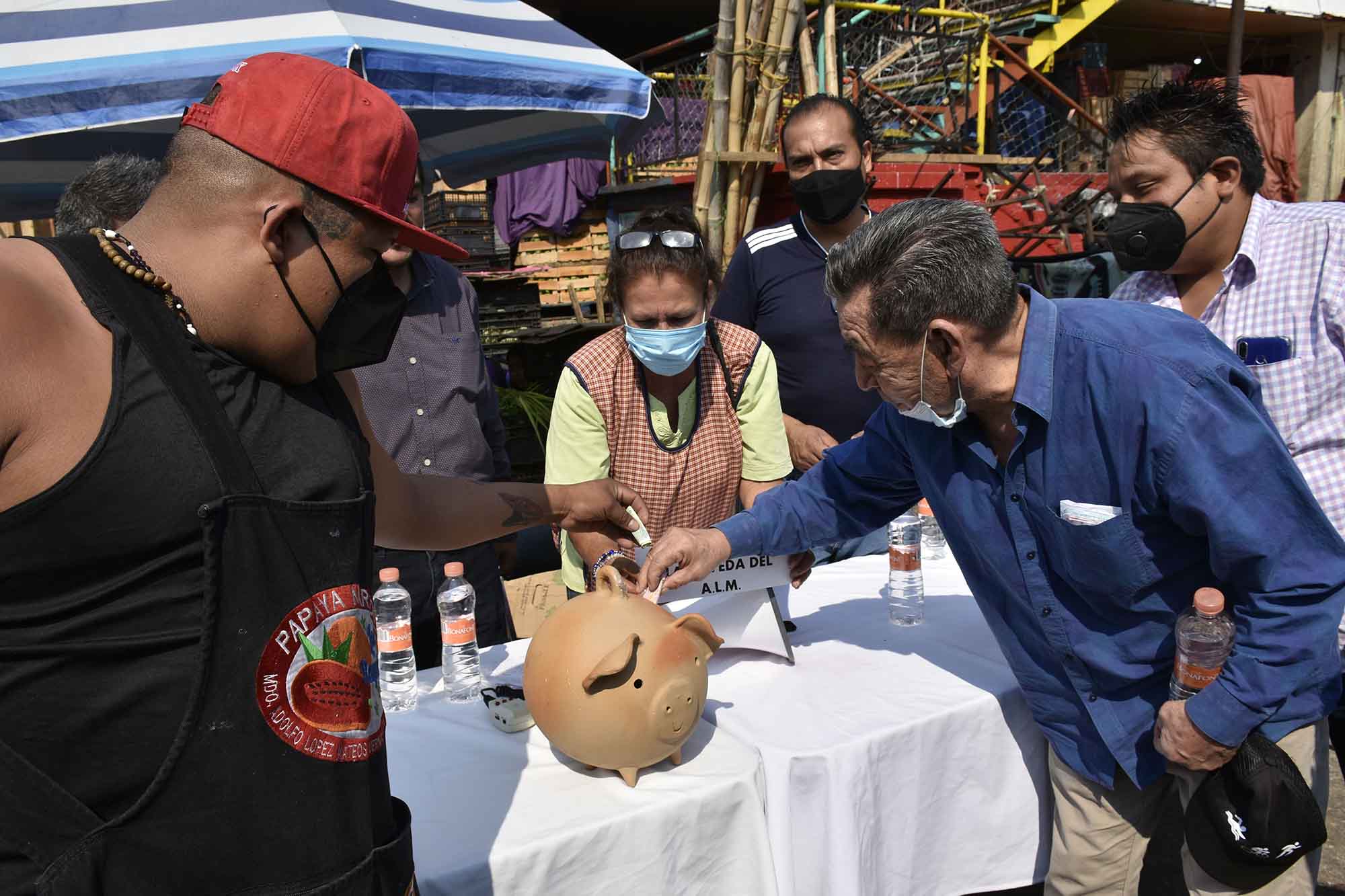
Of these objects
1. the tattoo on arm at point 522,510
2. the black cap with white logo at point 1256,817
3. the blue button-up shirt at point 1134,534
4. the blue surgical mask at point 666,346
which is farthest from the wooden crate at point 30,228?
the black cap with white logo at point 1256,817

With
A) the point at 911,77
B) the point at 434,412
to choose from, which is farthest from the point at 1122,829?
the point at 911,77

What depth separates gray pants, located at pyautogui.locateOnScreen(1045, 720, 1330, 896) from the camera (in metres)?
1.91

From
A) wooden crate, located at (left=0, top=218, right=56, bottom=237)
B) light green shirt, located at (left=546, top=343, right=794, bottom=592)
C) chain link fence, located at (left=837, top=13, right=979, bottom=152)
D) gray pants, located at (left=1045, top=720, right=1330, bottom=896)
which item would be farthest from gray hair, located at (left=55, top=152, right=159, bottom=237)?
chain link fence, located at (left=837, top=13, right=979, bottom=152)

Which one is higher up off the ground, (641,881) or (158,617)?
(158,617)

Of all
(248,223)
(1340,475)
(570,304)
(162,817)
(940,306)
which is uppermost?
(248,223)

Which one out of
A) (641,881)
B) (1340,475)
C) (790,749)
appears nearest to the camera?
(641,881)

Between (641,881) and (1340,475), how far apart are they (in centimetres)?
192

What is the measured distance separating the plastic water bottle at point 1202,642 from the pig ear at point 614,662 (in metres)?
1.08

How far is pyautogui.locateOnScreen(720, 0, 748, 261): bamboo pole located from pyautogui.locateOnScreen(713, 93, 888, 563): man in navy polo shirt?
2.50 meters

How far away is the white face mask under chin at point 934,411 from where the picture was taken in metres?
1.88

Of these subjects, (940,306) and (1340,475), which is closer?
(940,306)

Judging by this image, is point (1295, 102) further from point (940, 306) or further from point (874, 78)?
point (940, 306)

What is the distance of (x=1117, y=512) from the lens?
1787 millimetres

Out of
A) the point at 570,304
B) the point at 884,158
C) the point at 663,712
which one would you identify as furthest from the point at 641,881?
the point at 570,304
